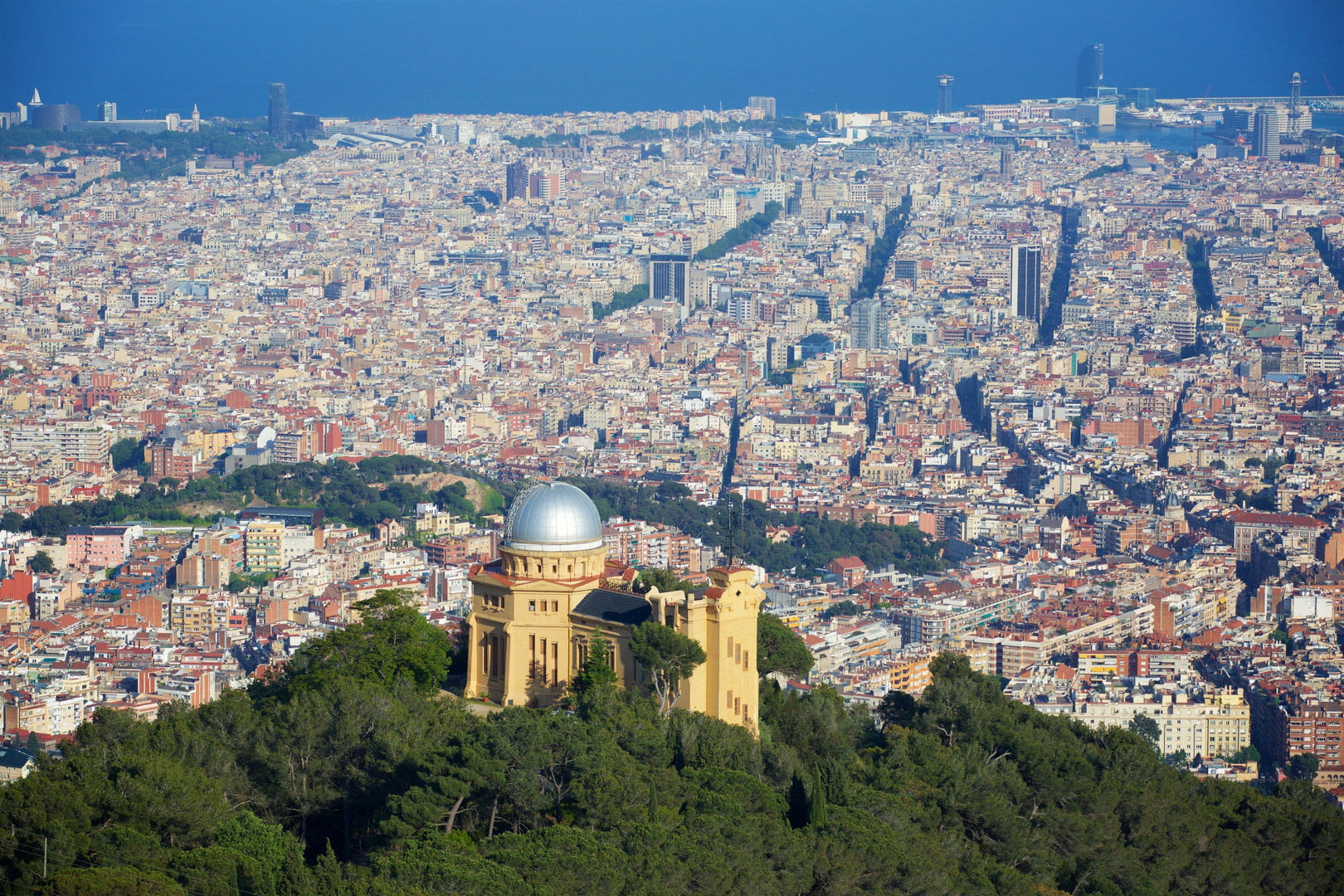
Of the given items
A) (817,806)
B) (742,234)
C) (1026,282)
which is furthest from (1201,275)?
(817,806)

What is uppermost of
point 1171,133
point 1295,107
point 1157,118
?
point 1157,118

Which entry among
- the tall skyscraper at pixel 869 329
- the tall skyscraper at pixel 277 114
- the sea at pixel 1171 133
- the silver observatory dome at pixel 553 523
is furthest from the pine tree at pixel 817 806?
the tall skyscraper at pixel 277 114

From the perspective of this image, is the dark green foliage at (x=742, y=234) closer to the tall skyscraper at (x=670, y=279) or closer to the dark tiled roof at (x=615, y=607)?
the tall skyscraper at (x=670, y=279)

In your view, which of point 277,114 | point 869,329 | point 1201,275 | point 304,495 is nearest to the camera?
point 304,495

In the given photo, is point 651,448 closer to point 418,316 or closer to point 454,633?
point 418,316

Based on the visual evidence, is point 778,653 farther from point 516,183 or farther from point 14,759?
point 516,183

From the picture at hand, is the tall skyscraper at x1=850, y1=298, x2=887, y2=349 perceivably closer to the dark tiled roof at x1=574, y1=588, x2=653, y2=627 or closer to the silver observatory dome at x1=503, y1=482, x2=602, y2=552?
the silver observatory dome at x1=503, y1=482, x2=602, y2=552

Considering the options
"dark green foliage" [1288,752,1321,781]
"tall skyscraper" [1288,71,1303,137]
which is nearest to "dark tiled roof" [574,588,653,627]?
"dark green foliage" [1288,752,1321,781]

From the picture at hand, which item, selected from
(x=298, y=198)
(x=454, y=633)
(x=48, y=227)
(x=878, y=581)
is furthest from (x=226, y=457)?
(x=298, y=198)
